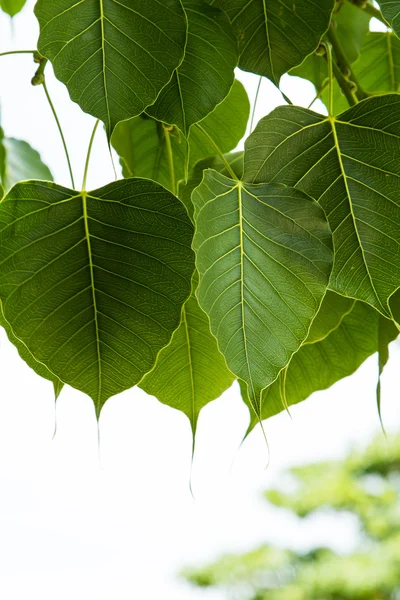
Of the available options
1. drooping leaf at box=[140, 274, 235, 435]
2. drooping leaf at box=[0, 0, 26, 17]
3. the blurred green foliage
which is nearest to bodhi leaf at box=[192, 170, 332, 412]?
drooping leaf at box=[140, 274, 235, 435]

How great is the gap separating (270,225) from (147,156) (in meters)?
0.22

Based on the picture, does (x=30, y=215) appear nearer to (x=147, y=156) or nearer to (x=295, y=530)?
(x=147, y=156)

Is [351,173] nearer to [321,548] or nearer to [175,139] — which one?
[175,139]

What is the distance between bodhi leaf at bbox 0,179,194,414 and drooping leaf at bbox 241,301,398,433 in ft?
0.67

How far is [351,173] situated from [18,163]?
367 mm

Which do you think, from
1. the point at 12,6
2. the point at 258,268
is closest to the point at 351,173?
the point at 258,268

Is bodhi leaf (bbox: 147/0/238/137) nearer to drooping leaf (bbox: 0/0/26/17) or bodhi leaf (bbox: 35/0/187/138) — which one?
bodhi leaf (bbox: 35/0/187/138)

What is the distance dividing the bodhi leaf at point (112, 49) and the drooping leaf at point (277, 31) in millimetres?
53

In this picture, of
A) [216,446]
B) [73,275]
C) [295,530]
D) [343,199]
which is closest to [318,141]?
[343,199]

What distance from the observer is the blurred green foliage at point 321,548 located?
4262mm

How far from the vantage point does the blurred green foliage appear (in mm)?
4262

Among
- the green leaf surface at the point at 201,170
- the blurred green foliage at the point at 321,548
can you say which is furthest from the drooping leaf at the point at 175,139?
the blurred green foliage at the point at 321,548

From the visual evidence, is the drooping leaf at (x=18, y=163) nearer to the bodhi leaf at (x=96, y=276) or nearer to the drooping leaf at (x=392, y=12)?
the bodhi leaf at (x=96, y=276)

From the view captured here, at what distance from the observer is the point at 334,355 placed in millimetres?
573
